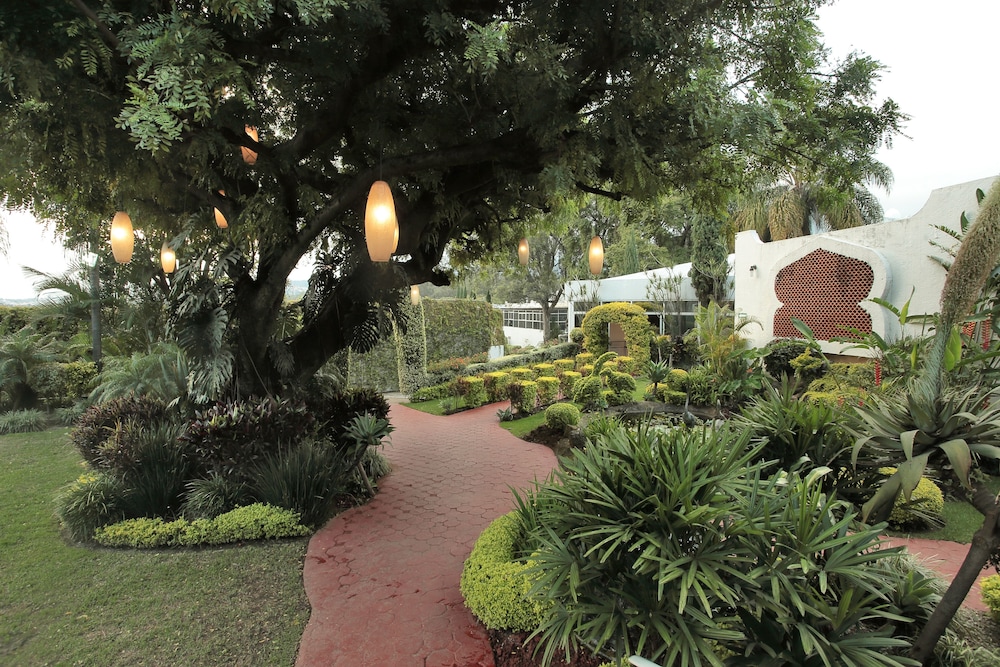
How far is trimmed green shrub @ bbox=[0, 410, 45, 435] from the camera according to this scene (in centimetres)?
935

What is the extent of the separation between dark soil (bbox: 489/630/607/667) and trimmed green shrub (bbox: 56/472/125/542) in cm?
453

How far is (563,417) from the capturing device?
8.34 meters

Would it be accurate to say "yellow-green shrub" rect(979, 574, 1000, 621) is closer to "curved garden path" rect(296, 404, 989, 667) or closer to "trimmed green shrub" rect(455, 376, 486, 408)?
"curved garden path" rect(296, 404, 989, 667)

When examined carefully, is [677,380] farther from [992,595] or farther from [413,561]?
[413,561]

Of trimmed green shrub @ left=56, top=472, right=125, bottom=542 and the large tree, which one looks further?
trimmed green shrub @ left=56, top=472, right=125, bottom=542

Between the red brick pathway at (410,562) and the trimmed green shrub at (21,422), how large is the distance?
8195 mm

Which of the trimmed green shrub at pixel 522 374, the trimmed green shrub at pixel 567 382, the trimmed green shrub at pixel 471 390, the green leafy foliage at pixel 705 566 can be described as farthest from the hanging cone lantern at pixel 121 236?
the trimmed green shrub at pixel 567 382

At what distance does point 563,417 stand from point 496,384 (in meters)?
4.10

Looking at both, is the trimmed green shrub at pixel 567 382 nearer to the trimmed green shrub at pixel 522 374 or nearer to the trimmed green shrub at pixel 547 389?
the trimmed green shrub at pixel 547 389

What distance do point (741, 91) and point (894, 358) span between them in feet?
9.84

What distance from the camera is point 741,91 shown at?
4.12m

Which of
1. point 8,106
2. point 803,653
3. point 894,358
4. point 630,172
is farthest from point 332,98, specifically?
point 894,358

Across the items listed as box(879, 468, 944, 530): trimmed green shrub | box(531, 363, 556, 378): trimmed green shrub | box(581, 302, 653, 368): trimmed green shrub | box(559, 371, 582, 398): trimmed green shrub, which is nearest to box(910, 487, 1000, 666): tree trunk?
box(879, 468, 944, 530): trimmed green shrub

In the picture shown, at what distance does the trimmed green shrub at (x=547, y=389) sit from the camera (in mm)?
10914
